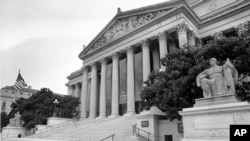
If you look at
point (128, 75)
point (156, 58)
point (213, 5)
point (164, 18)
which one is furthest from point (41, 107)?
point (213, 5)

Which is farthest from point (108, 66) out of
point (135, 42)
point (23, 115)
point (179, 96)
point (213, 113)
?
Answer: point (213, 113)

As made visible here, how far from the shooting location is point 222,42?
1739cm

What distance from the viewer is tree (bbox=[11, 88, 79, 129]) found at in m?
40.2

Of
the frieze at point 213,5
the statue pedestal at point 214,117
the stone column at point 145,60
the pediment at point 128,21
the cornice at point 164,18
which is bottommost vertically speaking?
the statue pedestal at point 214,117

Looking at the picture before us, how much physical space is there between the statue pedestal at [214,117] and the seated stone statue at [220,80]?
16.0 inches

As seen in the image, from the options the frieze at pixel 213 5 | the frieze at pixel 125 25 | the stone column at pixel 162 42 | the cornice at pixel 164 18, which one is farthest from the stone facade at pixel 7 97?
the frieze at pixel 213 5

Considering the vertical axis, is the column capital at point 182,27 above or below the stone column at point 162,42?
above

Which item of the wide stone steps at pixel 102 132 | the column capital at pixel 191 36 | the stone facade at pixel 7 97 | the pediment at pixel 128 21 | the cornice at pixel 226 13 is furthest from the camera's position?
the stone facade at pixel 7 97

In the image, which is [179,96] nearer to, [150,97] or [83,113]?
[150,97]

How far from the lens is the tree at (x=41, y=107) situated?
40250 millimetres

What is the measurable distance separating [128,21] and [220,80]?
29.5 metres

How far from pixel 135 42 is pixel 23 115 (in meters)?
26.3

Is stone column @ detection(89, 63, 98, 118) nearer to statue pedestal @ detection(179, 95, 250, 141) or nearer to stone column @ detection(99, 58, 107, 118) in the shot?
stone column @ detection(99, 58, 107, 118)

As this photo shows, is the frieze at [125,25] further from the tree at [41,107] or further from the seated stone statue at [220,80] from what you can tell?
the seated stone statue at [220,80]
